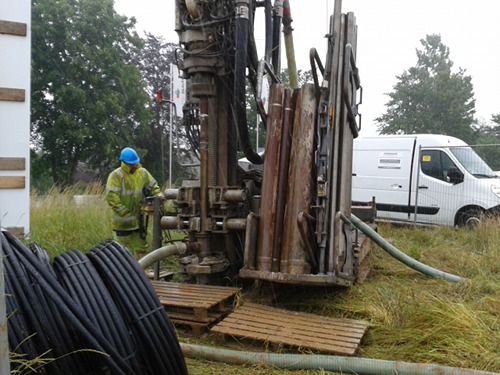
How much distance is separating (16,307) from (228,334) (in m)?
1.81

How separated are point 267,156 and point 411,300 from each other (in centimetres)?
182

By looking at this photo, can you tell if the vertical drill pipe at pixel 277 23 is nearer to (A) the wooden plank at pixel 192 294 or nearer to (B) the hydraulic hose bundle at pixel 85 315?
(A) the wooden plank at pixel 192 294

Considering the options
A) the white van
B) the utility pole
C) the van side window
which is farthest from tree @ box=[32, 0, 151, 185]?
the utility pole

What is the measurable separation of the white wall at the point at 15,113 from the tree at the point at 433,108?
4311 centimetres

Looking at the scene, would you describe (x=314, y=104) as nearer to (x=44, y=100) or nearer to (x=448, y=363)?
(x=448, y=363)

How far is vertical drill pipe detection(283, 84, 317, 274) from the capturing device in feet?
14.9

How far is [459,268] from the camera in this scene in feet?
20.3

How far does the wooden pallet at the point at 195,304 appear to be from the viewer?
4.24 m

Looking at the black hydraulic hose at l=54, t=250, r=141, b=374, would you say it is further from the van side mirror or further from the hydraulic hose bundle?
the van side mirror

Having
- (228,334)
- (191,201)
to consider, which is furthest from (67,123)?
(228,334)

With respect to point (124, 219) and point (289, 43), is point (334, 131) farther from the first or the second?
→ point (124, 219)

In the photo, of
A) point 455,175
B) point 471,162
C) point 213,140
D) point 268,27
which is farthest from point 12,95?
point 471,162

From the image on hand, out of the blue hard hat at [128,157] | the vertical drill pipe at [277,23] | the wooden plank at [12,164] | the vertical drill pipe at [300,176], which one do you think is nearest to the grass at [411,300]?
the vertical drill pipe at [300,176]

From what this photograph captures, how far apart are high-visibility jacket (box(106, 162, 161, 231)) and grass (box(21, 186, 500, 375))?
0.87 metres
